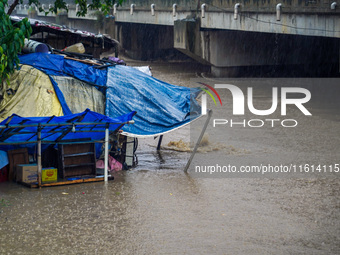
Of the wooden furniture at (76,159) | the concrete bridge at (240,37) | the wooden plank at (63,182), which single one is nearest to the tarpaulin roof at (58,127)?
the wooden furniture at (76,159)

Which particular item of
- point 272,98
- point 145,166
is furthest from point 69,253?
point 272,98

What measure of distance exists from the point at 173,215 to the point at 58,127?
10.6 feet

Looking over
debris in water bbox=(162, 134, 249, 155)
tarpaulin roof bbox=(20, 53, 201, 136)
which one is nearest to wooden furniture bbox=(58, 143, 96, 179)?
tarpaulin roof bbox=(20, 53, 201, 136)

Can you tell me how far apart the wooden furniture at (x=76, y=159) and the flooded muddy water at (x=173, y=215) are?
24.9 inches

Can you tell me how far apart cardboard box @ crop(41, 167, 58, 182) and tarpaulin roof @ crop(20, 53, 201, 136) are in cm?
232

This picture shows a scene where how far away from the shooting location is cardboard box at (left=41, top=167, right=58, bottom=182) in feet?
39.3

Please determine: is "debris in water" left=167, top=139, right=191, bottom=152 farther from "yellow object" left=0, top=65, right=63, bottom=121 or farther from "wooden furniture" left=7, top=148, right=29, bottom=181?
"wooden furniture" left=7, top=148, right=29, bottom=181

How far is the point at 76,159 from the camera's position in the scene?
12.7 metres

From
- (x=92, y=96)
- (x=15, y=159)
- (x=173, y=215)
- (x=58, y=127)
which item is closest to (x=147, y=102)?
(x=92, y=96)

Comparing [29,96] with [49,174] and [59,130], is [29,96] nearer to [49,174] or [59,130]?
[59,130]

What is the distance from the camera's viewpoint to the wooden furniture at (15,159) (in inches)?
479

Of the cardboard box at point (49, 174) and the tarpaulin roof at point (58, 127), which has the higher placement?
the tarpaulin roof at point (58, 127)

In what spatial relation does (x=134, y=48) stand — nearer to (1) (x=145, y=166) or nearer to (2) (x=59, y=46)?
(2) (x=59, y=46)

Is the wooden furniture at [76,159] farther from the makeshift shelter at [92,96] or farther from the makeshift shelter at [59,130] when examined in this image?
the makeshift shelter at [92,96]
